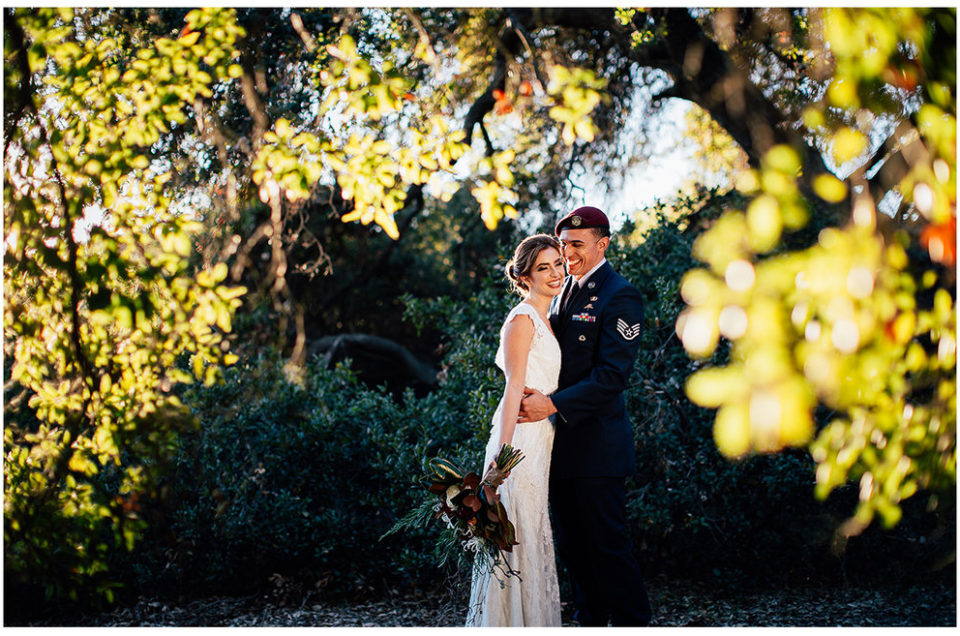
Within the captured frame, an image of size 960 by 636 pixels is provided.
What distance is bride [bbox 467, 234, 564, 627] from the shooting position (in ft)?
10.3

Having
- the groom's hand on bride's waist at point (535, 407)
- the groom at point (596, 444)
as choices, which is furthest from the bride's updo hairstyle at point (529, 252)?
the groom's hand on bride's waist at point (535, 407)

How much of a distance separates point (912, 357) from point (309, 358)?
5.54 metres

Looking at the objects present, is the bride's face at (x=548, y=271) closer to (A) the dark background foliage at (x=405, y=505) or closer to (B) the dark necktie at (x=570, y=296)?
(B) the dark necktie at (x=570, y=296)

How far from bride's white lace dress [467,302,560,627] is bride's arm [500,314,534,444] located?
0.04m

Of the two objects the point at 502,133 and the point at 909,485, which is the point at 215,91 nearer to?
the point at 502,133

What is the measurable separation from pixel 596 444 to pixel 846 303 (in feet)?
6.35

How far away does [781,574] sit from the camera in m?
4.92

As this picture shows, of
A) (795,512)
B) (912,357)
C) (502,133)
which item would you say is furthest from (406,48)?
(912,357)

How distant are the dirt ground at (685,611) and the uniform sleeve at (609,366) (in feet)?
5.75

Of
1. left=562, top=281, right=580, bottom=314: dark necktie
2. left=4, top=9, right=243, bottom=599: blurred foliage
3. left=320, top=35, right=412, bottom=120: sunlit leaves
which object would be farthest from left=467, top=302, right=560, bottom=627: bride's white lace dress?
left=4, top=9, right=243, bottom=599: blurred foliage

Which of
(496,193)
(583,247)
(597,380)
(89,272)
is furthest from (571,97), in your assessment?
(89,272)

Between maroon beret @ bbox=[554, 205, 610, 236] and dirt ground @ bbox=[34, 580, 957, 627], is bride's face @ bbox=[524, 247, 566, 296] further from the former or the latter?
dirt ground @ bbox=[34, 580, 957, 627]

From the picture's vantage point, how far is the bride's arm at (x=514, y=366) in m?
3.10

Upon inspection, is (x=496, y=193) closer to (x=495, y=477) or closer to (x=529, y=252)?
(x=529, y=252)
